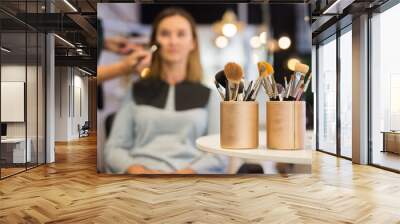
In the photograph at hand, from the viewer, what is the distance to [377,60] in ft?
24.1

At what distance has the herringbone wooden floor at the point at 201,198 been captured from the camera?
12.4 ft

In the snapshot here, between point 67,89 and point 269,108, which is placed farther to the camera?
point 67,89

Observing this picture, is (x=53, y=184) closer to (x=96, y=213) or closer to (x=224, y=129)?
(x=96, y=213)

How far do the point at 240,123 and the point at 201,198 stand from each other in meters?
3.95

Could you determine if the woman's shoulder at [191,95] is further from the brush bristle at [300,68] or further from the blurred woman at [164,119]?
the brush bristle at [300,68]

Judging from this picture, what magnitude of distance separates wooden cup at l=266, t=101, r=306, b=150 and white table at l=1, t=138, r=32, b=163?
5994 millimetres

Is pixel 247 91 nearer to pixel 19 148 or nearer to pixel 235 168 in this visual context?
pixel 235 168

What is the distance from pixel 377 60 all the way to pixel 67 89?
1128 cm

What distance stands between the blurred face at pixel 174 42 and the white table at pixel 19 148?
273 centimetres

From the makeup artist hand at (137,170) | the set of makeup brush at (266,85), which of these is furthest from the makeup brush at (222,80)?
the makeup artist hand at (137,170)

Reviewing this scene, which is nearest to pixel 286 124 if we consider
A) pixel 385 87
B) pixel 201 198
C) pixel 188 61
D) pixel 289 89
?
pixel 289 89

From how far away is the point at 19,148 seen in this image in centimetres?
654

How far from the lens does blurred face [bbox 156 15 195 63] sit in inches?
213

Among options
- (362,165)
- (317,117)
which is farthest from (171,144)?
(317,117)
